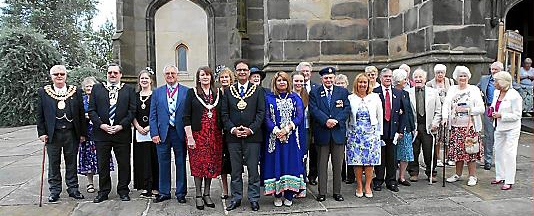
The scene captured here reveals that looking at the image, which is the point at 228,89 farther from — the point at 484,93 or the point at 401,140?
the point at 484,93

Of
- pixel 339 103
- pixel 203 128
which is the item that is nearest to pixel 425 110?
pixel 339 103

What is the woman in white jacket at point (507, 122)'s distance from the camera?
590 cm

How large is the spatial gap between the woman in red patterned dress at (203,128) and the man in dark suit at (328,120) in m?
1.18

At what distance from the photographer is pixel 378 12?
387 inches

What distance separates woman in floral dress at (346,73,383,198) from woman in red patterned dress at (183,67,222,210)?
1.65m

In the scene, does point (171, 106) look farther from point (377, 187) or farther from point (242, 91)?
point (377, 187)

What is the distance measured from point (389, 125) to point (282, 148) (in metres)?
1.51

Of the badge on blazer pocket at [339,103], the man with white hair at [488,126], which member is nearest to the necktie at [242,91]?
the badge on blazer pocket at [339,103]

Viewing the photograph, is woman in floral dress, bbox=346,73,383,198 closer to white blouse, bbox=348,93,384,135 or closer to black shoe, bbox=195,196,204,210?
white blouse, bbox=348,93,384,135

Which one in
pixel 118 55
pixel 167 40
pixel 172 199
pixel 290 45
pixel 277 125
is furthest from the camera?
pixel 167 40

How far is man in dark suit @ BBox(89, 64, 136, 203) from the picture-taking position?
228 inches

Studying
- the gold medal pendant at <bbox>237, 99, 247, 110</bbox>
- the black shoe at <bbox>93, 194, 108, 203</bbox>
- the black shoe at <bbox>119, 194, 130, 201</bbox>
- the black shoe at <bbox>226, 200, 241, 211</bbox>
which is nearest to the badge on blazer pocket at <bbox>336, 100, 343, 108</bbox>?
the gold medal pendant at <bbox>237, 99, 247, 110</bbox>

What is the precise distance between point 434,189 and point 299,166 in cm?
→ 198

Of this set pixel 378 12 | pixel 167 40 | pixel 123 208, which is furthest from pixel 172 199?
pixel 167 40
